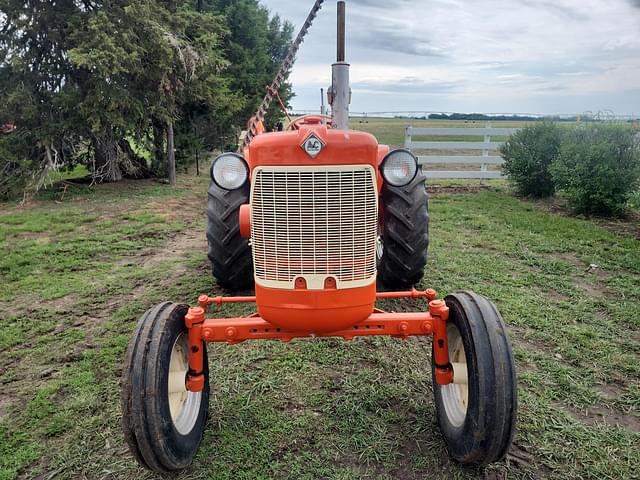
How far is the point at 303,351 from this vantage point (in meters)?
3.39

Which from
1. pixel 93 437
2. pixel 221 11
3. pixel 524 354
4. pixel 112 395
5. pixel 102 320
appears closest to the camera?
pixel 93 437

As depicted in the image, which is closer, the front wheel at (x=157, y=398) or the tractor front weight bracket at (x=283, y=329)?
the front wheel at (x=157, y=398)

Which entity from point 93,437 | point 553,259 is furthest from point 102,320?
point 553,259

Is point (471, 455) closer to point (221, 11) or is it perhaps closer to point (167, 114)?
point (167, 114)

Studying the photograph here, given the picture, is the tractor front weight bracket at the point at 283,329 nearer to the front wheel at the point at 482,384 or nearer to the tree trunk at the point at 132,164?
the front wheel at the point at 482,384

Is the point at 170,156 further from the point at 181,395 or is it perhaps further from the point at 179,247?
the point at 181,395

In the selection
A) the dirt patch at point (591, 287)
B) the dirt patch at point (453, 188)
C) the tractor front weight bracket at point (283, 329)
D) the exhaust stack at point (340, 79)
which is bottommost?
the dirt patch at point (591, 287)

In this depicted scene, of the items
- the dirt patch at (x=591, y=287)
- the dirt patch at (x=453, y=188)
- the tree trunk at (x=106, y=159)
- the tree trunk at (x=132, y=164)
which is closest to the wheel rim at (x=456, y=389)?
the dirt patch at (x=591, y=287)

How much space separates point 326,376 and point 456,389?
857 mm

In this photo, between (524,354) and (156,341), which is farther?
(524,354)

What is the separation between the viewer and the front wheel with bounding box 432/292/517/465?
2084 millimetres

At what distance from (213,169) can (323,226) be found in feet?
4.25

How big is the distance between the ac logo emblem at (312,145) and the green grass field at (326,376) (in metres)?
1.47

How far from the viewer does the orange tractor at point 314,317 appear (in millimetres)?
2088
